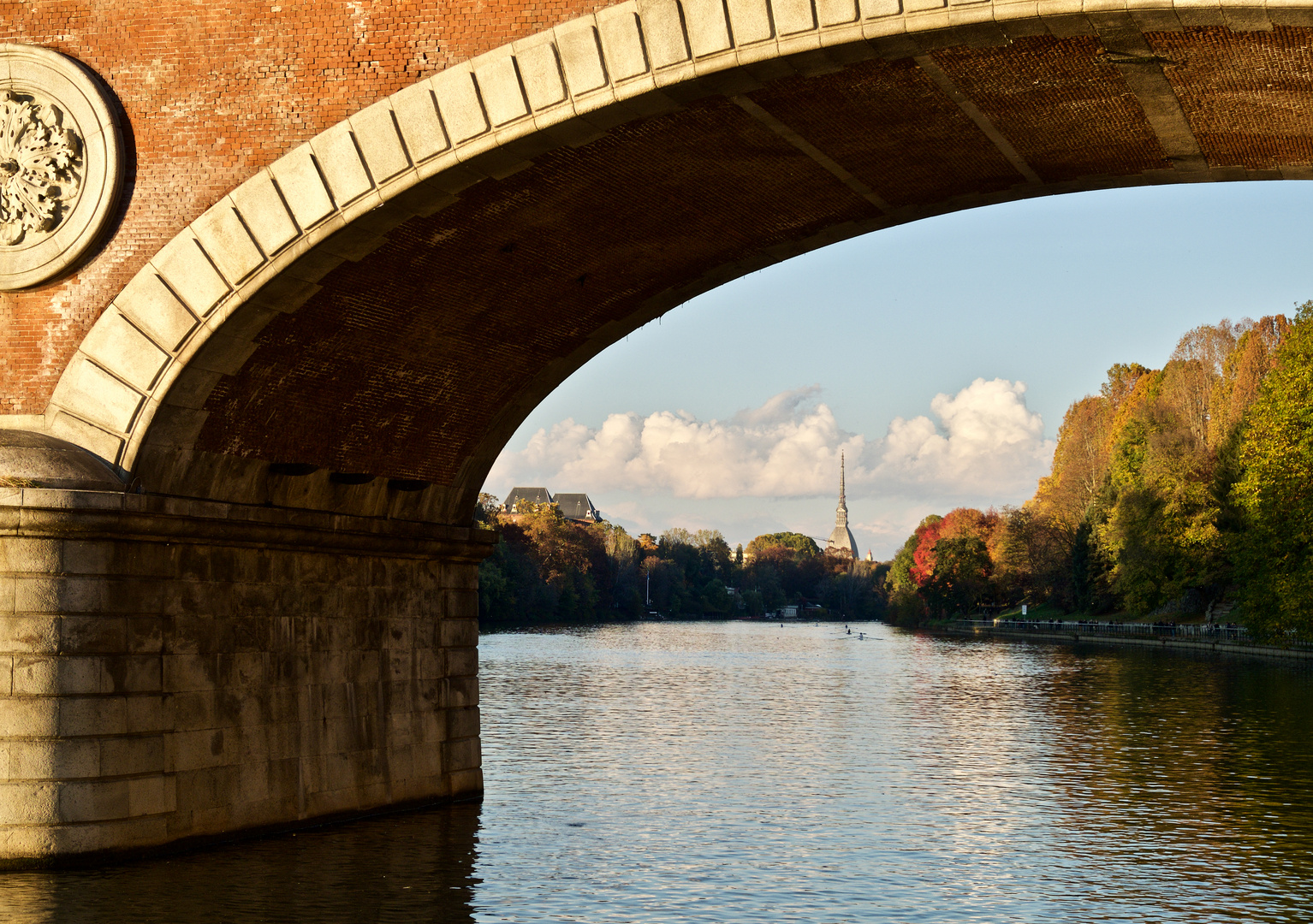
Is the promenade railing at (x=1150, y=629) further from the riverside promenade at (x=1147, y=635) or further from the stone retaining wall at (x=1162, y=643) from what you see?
the stone retaining wall at (x=1162, y=643)

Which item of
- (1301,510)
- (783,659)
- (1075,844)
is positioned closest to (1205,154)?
(1075,844)

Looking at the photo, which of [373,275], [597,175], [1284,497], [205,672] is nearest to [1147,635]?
[1284,497]

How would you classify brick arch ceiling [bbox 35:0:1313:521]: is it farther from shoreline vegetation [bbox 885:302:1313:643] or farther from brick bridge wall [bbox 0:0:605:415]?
shoreline vegetation [bbox 885:302:1313:643]

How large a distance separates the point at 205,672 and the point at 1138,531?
5846 cm

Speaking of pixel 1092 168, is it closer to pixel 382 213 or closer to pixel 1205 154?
pixel 1205 154

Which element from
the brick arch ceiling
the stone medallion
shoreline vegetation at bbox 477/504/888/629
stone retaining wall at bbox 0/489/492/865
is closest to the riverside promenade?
shoreline vegetation at bbox 477/504/888/629

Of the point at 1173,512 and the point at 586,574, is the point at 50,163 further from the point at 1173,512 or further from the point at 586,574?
the point at 586,574

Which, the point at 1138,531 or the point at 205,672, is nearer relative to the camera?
the point at 205,672

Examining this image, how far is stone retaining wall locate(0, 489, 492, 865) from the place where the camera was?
12.2 meters

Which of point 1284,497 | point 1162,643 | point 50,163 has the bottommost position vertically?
point 1162,643

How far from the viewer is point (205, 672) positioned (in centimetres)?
1342

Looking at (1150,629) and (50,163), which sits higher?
(50,163)

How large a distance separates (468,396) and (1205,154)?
809cm

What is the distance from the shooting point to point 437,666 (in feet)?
56.1
